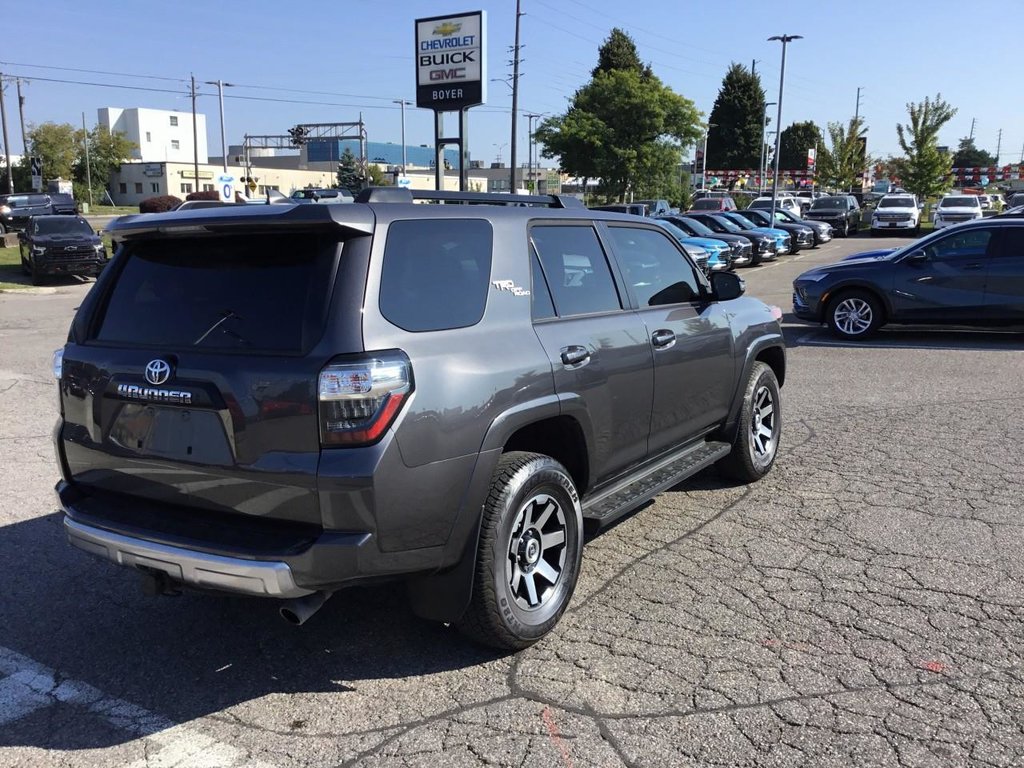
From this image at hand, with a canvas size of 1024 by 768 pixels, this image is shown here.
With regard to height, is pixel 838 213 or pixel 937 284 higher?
pixel 838 213

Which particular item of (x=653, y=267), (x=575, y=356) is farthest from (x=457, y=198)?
(x=653, y=267)

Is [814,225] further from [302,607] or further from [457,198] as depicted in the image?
[302,607]

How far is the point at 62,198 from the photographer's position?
37594 millimetres

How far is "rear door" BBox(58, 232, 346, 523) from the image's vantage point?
9.89 feet

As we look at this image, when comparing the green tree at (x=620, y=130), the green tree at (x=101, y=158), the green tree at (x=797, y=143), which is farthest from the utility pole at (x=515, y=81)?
the green tree at (x=797, y=143)

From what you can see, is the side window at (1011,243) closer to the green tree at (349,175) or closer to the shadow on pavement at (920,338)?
the shadow on pavement at (920,338)

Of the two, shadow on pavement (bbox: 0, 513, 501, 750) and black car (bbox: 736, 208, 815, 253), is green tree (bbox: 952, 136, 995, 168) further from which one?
shadow on pavement (bbox: 0, 513, 501, 750)

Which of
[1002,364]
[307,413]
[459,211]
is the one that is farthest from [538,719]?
[1002,364]

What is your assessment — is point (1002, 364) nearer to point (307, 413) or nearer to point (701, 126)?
point (307, 413)

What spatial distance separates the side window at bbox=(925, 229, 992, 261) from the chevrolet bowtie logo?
21.7m

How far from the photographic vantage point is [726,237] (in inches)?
950

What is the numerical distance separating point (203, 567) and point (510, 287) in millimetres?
1650

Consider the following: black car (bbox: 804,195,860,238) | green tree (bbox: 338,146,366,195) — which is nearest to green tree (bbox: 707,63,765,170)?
green tree (bbox: 338,146,366,195)

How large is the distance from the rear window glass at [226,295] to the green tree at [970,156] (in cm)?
14975
